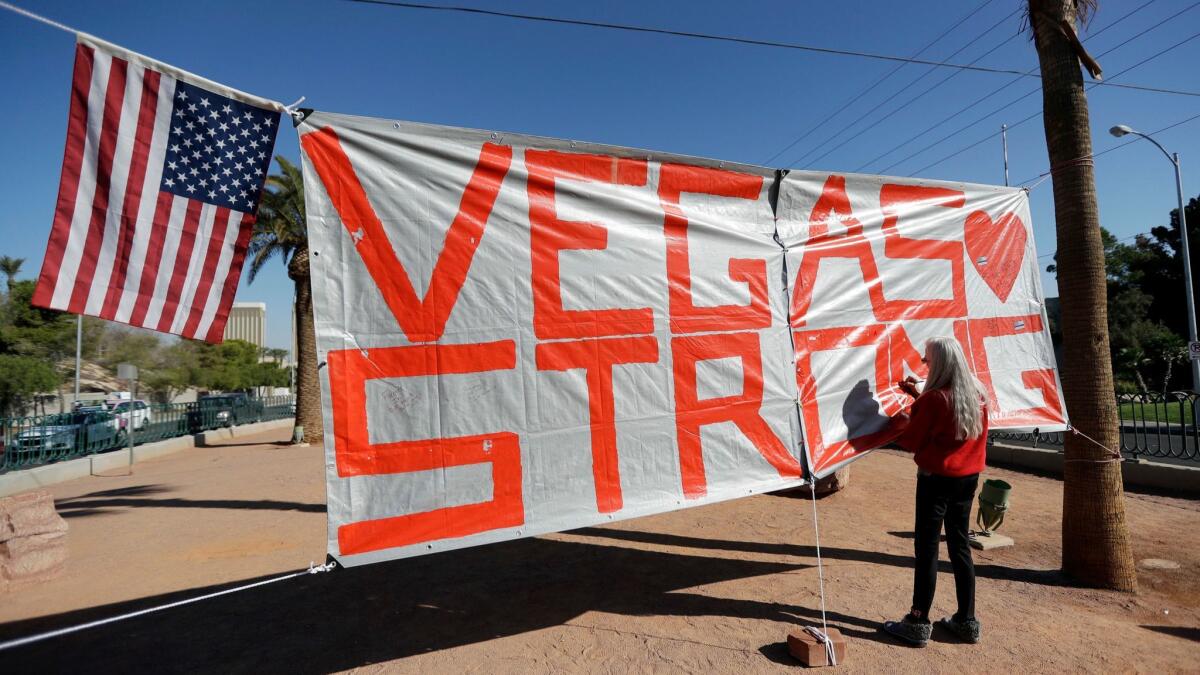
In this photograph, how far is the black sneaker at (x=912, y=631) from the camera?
3680 millimetres

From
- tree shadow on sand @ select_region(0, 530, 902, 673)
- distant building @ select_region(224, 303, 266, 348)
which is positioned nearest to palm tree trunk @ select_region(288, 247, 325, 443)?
tree shadow on sand @ select_region(0, 530, 902, 673)

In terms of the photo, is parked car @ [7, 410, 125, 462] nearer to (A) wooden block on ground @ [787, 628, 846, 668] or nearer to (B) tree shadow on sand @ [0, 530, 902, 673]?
(B) tree shadow on sand @ [0, 530, 902, 673]

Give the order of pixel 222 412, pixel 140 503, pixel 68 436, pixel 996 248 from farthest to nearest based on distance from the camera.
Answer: pixel 222 412 < pixel 68 436 < pixel 140 503 < pixel 996 248

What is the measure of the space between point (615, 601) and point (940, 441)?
2685 mm

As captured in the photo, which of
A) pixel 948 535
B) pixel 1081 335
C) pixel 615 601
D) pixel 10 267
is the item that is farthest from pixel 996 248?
pixel 10 267

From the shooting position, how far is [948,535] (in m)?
3.75

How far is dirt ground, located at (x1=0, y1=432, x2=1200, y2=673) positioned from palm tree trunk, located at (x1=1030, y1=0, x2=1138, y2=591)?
36cm

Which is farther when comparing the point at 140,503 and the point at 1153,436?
the point at 1153,436

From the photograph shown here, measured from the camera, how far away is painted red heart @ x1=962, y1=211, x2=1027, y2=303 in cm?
498

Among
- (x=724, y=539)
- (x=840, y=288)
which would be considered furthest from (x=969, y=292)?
(x=724, y=539)

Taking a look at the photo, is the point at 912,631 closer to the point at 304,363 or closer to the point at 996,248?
the point at 996,248

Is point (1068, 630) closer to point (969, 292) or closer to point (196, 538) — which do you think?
point (969, 292)

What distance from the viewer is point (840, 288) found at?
443cm

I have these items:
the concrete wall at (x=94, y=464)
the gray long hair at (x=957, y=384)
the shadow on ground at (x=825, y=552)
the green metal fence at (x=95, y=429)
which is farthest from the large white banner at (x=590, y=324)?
the green metal fence at (x=95, y=429)
